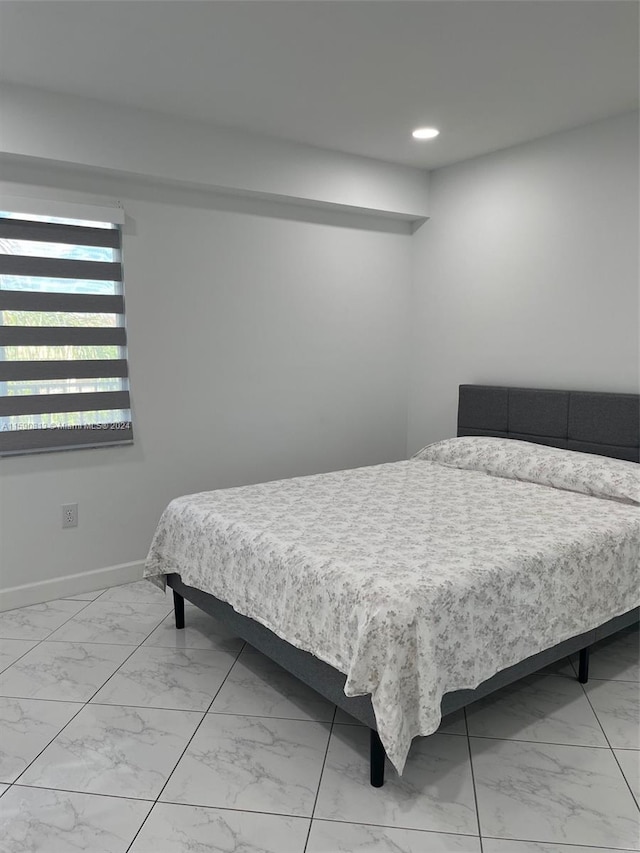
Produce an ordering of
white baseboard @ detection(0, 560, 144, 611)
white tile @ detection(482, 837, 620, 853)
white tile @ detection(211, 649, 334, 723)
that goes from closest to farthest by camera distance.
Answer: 1. white tile @ detection(482, 837, 620, 853)
2. white tile @ detection(211, 649, 334, 723)
3. white baseboard @ detection(0, 560, 144, 611)

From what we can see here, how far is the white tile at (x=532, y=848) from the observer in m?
1.75

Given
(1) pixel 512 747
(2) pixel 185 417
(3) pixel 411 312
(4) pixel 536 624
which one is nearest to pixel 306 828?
(1) pixel 512 747

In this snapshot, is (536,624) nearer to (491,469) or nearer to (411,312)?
(491,469)

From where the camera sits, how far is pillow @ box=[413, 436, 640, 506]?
2.97 m

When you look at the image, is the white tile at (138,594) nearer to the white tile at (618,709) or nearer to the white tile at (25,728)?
the white tile at (25,728)

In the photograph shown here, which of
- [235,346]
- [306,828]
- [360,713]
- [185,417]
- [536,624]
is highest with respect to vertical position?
[235,346]

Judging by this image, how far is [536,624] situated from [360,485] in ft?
4.11

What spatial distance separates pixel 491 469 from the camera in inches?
Result: 139

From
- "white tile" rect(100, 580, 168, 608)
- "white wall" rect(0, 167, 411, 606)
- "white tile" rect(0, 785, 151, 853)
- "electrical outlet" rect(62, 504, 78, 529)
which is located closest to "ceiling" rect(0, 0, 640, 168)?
"white wall" rect(0, 167, 411, 606)

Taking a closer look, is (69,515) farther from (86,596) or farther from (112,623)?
(112,623)

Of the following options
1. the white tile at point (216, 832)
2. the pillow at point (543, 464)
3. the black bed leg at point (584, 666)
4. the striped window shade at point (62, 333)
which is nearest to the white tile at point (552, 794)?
the black bed leg at point (584, 666)

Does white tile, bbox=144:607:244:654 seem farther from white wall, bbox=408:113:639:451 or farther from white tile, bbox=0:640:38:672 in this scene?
white wall, bbox=408:113:639:451

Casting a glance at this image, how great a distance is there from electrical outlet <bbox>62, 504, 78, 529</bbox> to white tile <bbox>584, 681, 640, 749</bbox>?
8.48 feet

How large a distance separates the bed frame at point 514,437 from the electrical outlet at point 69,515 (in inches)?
29.4
